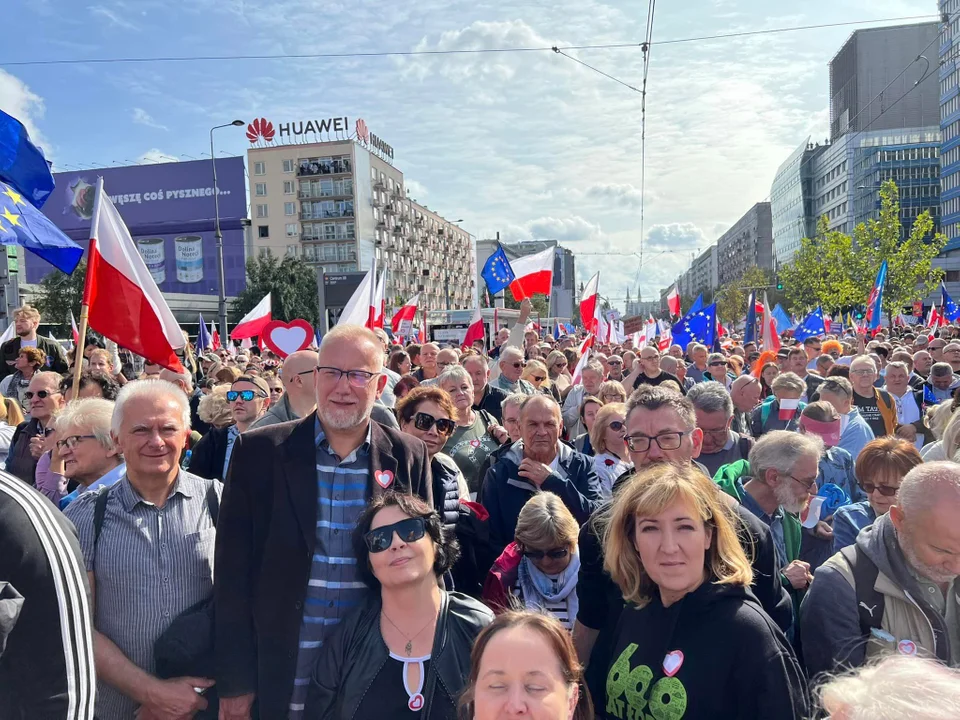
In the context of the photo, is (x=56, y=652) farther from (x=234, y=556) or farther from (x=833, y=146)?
(x=833, y=146)

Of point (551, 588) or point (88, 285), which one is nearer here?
point (551, 588)

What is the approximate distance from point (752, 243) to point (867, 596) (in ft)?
515

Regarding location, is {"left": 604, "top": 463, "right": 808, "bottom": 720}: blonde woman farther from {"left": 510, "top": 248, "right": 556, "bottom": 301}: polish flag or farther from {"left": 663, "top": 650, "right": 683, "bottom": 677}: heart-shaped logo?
{"left": 510, "top": 248, "right": 556, "bottom": 301}: polish flag

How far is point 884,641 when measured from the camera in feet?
8.20

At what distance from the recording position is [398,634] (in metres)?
2.64

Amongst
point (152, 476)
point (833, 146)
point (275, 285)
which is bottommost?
point (152, 476)

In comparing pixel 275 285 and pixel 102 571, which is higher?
pixel 275 285

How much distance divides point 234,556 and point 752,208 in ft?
541

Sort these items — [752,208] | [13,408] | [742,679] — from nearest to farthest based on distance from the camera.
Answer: [742,679] < [13,408] < [752,208]

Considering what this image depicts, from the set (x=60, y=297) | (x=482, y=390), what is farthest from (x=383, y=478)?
(x=60, y=297)

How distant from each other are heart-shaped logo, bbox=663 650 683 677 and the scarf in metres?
1.12

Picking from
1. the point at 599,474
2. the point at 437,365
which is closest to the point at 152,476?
the point at 599,474

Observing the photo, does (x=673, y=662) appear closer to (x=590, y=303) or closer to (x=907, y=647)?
(x=907, y=647)

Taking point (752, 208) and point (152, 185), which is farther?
point (752, 208)
